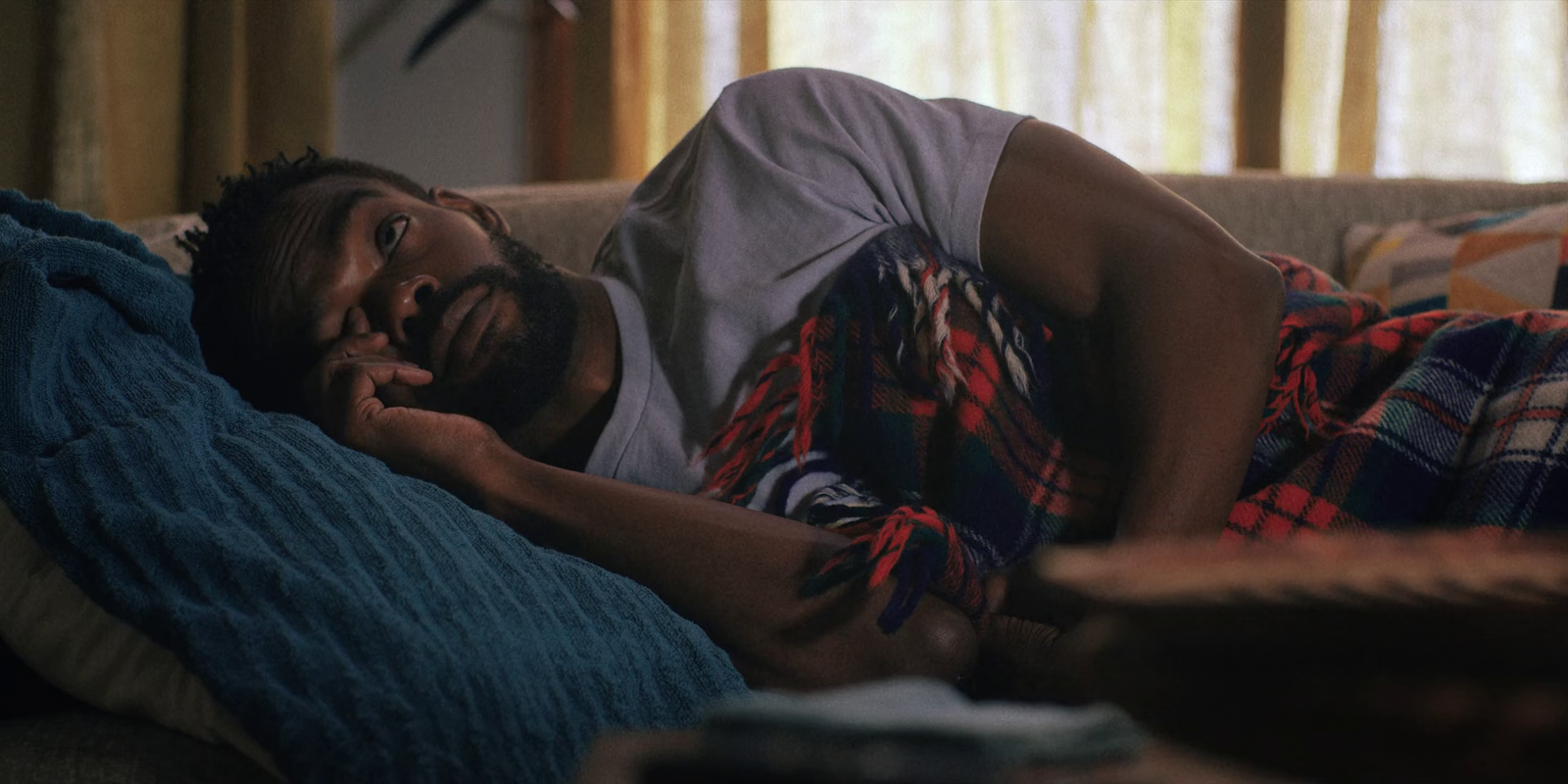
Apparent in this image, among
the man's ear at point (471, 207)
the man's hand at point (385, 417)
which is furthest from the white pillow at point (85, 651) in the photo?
the man's ear at point (471, 207)

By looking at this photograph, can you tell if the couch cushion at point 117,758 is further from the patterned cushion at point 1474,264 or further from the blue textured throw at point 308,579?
the patterned cushion at point 1474,264

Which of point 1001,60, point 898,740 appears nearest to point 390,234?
point 898,740

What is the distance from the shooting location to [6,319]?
75cm

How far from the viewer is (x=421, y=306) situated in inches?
37.4

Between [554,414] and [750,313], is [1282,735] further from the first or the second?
[554,414]

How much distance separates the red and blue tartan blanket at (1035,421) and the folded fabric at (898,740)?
16.7 inches

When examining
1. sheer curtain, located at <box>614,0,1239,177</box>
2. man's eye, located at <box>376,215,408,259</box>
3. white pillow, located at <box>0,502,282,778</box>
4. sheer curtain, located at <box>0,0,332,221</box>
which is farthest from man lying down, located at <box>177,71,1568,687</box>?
sheer curtain, located at <box>614,0,1239,177</box>

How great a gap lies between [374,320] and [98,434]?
286 millimetres

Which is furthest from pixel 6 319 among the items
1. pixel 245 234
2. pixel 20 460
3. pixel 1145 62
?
pixel 1145 62

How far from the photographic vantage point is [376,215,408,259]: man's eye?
3.17ft

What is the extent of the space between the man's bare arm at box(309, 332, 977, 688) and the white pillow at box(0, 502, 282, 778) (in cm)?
24

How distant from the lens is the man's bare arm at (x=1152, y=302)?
76 cm

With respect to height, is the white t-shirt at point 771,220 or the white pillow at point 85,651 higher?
the white t-shirt at point 771,220

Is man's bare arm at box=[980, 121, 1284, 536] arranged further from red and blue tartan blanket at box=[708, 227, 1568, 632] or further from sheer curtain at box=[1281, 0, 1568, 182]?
sheer curtain at box=[1281, 0, 1568, 182]
